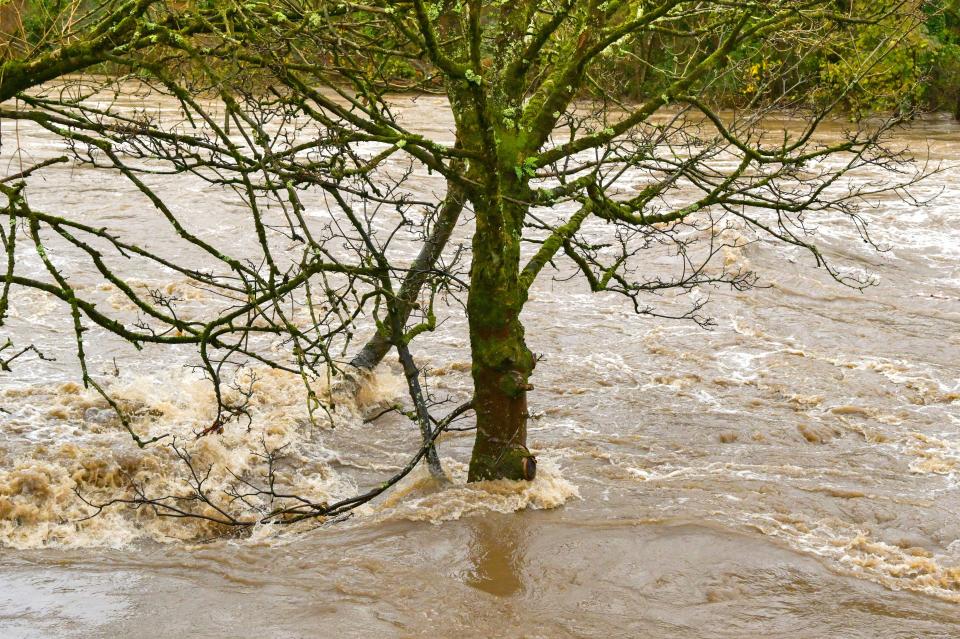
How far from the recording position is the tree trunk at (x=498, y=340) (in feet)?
20.5

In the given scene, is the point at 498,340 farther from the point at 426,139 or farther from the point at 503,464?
the point at 426,139

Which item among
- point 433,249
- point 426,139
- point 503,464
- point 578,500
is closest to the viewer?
point 426,139

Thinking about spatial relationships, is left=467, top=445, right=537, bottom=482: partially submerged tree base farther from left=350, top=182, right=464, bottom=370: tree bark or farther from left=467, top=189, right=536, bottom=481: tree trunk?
left=350, top=182, right=464, bottom=370: tree bark

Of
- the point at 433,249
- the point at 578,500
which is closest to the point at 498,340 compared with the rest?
the point at 578,500

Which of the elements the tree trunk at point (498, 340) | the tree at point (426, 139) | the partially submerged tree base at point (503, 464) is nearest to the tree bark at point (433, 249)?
the tree at point (426, 139)

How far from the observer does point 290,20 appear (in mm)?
5539

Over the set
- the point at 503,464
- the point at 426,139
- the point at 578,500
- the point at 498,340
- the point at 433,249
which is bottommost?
the point at 578,500

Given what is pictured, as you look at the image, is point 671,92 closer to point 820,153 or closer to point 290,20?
point 820,153

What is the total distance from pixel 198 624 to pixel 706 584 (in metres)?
2.86

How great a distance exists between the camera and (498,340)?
6.41 meters

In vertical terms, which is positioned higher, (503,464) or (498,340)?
(498,340)

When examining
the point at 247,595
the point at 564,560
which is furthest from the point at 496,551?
the point at 247,595

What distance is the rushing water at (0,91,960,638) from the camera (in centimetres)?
565

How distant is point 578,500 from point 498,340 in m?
1.48
